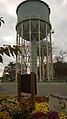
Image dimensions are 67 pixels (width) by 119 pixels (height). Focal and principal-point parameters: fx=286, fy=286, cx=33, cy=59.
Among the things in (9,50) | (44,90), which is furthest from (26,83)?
(44,90)

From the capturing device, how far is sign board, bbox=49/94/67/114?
607 centimetres

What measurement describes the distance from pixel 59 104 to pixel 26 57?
1617 inches

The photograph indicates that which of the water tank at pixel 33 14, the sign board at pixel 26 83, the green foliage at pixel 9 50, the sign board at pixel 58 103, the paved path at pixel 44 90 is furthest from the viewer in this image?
the water tank at pixel 33 14

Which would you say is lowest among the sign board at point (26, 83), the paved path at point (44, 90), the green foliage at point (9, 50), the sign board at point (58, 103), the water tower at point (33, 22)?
the paved path at point (44, 90)

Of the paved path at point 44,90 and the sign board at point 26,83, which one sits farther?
the paved path at point 44,90

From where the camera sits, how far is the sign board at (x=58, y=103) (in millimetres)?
6073

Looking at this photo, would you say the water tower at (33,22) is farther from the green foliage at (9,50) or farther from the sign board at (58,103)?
the green foliage at (9,50)

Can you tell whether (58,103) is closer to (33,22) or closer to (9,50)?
(9,50)

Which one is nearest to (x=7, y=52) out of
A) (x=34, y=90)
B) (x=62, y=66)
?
(x=34, y=90)

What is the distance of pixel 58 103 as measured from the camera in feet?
A: 20.4

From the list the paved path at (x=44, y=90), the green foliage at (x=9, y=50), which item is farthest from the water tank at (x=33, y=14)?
the green foliage at (x=9, y=50)

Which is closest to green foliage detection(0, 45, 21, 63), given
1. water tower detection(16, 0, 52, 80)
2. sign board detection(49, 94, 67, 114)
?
sign board detection(49, 94, 67, 114)

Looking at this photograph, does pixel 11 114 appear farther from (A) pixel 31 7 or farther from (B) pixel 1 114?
(A) pixel 31 7

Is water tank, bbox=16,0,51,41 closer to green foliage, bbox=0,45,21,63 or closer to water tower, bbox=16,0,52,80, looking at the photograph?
water tower, bbox=16,0,52,80
